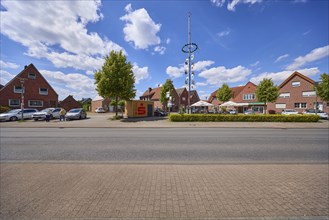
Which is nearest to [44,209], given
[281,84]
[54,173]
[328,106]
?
[54,173]

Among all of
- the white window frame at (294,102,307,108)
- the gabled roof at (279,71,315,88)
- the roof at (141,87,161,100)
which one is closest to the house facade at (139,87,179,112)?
the roof at (141,87,161,100)

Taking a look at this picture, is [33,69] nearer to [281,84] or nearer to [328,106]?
[281,84]

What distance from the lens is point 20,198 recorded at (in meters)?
3.14

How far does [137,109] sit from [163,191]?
897 inches

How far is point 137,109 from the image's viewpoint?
84.3 ft

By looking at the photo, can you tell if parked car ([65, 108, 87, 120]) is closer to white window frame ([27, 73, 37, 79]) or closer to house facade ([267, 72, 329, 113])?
white window frame ([27, 73, 37, 79])

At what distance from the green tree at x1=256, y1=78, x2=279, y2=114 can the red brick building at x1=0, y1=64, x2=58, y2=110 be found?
140 ft

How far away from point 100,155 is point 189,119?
1441cm

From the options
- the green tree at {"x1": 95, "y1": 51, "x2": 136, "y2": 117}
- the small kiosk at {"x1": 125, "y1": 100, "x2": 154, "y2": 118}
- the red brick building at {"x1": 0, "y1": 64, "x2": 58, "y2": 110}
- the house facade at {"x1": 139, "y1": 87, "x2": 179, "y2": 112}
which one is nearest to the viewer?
the green tree at {"x1": 95, "y1": 51, "x2": 136, "y2": 117}

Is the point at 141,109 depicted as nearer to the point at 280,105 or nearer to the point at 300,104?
the point at 280,105

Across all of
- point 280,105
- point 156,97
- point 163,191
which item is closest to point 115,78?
point 163,191

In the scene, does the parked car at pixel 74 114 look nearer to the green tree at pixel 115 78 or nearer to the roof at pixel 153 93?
the green tree at pixel 115 78

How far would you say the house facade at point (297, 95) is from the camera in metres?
33.8

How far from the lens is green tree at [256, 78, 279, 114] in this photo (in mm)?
29094
